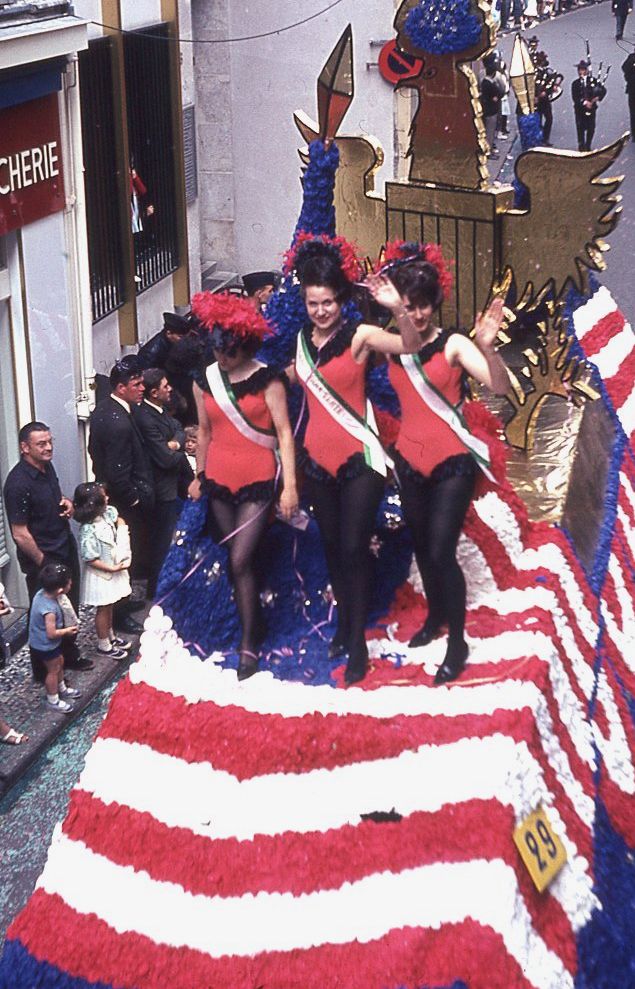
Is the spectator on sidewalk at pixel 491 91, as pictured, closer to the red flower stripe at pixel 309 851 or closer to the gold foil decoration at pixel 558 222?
the gold foil decoration at pixel 558 222

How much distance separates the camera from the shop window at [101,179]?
11.8m

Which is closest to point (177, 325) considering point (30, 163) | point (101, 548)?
point (30, 163)

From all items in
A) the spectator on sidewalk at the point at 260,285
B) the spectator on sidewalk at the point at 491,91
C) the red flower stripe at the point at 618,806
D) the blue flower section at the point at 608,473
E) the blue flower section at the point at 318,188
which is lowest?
the red flower stripe at the point at 618,806

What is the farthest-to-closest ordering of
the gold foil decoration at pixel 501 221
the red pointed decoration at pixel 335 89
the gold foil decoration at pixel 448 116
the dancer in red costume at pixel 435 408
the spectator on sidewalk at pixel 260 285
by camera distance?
the spectator on sidewalk at pixel 260 285 → the gold foil decoration at pixel 448 116 → the gold foil decoration at pixel 501 221 → the red pointed decoration at pixel 335 89 → the dancer in red costume at pixel 435 408

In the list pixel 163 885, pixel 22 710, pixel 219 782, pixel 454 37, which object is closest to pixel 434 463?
pixel 219 782

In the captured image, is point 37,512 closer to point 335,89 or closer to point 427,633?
point 335,89

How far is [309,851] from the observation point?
5.46 meters

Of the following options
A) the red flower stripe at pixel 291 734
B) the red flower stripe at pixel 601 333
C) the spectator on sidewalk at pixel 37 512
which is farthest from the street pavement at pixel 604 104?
the red flower stripe at pixel 291 734

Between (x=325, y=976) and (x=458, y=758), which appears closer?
(x=325, y=976)

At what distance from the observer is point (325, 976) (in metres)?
5.11

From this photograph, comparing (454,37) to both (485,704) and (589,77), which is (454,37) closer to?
(485,704)

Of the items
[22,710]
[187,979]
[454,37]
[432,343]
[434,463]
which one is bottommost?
[22,710]

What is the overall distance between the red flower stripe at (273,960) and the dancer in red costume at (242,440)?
1116 mm

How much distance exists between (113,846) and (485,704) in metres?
1.38
